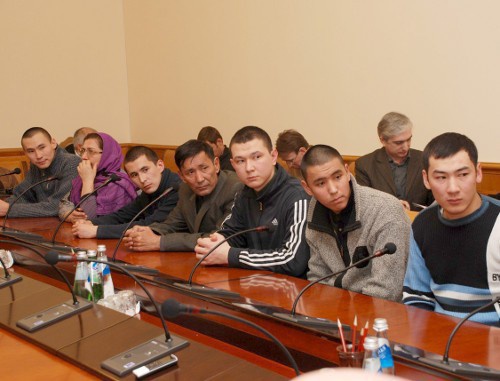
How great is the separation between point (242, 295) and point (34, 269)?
1.24m

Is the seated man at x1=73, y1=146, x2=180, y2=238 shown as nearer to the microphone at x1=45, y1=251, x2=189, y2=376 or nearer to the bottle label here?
the microphone at x1=45, y1=251, x2=189, y2=376

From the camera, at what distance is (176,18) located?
26.0 ft

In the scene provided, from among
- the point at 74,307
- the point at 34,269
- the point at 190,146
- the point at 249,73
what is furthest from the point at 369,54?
the point at 74,307

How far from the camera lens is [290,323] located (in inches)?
85.1

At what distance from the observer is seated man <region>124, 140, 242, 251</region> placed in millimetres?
3693

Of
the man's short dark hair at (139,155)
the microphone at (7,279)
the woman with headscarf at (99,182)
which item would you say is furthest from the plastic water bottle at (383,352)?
the woman with headscarf at (99,182)

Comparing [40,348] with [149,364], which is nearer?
[149,364]

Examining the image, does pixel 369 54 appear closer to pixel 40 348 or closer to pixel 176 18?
pixel 176 18

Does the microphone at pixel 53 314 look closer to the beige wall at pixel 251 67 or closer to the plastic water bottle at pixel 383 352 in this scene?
the plastic water bottle at pixel 383 352

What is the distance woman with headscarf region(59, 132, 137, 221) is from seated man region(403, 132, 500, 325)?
2.71 meters

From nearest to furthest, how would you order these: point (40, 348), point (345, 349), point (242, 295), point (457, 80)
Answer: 1. point (345, 349)
2. point (40, 348)
3. point (242, 295)
4. point (457, 80)

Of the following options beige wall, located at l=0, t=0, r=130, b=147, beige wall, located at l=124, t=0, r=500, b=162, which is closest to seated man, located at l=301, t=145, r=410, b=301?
beige wall, located at l=124, t=0, r=500, b=162

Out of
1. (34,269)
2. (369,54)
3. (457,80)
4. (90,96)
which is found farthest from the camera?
(90,96)

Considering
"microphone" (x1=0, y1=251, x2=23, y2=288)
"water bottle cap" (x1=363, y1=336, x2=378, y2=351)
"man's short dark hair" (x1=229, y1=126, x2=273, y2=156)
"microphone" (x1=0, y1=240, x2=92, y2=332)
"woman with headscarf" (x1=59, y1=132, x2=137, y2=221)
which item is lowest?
"microphone" (x1=0, y1=240, x2=92, y2=332)
